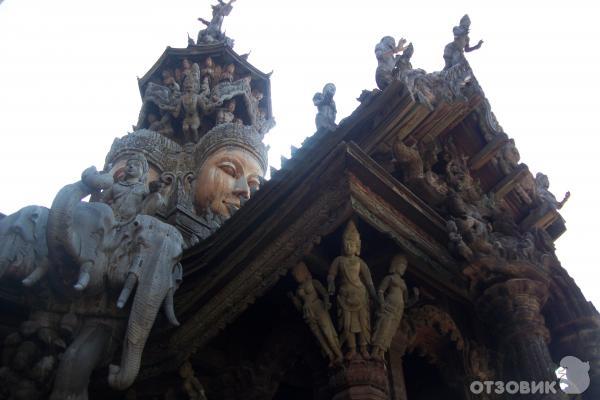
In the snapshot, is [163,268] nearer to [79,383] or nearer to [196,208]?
[79,383]

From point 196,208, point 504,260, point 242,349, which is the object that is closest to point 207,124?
point 196,208

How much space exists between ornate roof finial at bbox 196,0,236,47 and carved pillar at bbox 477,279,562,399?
13.2m

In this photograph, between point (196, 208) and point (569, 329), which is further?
point (196, 208)

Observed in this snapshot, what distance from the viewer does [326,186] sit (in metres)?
5.80

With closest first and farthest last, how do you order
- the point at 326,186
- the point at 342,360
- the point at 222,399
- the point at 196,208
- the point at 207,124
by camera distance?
1. the point at 342,360
2. the point at 326,186
3. the point at 222,399
4. the point at 196,208
5. the point at 207,124

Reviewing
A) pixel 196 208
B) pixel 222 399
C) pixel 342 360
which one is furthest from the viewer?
pixel 196 208

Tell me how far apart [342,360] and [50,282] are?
2712 mm

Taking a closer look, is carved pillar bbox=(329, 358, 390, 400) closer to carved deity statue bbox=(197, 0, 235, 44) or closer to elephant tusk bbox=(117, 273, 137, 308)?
elephant tusk bbox=(117, 273, 137, 308)

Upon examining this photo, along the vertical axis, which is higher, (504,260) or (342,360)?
(504,260)

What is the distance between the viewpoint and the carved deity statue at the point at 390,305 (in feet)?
17.1

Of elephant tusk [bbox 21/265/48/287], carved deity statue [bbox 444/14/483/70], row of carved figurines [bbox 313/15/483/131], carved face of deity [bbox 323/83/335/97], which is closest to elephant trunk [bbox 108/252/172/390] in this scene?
elephant tusk [bbox 21/265/48/287]

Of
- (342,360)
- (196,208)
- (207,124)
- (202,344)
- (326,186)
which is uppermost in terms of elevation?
(207,124)

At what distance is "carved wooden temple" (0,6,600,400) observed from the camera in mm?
5449

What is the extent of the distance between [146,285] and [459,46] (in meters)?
5.02
